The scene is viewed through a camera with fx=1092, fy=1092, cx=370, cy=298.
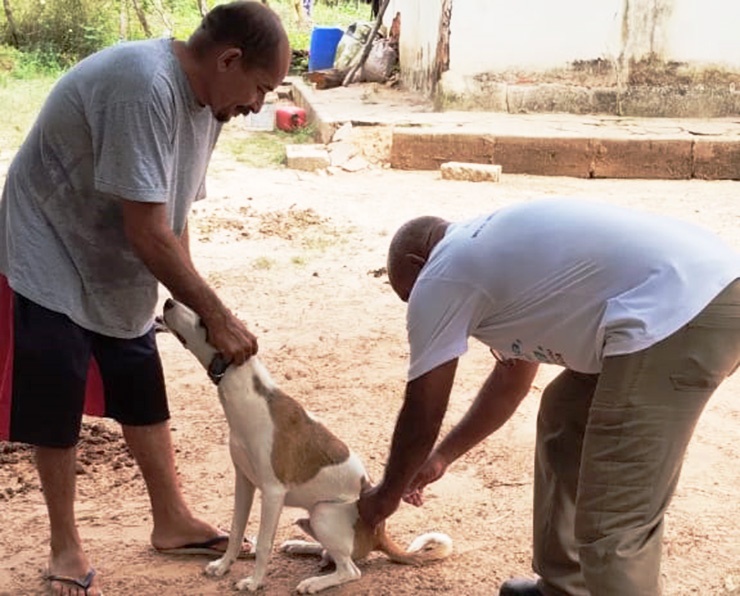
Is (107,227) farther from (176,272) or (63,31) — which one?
(63,31)

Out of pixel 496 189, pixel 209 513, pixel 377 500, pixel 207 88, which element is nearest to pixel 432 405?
pixel 377 500

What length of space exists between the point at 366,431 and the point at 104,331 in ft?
5.65

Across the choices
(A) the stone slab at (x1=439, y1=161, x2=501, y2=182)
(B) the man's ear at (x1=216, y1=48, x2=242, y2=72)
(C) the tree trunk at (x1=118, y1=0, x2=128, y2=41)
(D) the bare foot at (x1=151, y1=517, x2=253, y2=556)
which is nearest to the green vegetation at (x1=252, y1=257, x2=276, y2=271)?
(A) the stone slab at (x1=439, y1=161, x2=501, y2=182)

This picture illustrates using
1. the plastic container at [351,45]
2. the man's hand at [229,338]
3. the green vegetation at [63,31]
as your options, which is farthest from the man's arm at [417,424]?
the plastic container at [351,45]

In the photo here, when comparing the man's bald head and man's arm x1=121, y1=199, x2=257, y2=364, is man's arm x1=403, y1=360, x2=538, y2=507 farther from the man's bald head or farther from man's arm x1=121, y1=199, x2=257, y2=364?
man's arm x1=121, y1=199, x2=257, y2=364

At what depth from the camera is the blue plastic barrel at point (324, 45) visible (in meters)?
16.9

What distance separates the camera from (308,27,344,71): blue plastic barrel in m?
16.9

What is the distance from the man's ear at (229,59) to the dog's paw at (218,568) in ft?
5.03

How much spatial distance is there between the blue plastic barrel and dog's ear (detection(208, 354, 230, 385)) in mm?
14265

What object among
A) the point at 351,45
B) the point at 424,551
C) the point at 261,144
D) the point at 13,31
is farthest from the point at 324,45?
the point at 424,551

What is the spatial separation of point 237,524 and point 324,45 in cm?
1428

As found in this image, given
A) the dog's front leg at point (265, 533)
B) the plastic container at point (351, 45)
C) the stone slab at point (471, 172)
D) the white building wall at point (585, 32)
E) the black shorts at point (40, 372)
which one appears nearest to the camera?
the black shorts at point (40, 372)

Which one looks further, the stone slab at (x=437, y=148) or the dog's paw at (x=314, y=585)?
the stone slab at (x=437, y=148)

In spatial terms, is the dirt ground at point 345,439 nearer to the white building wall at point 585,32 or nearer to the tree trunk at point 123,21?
the white building wall at point 585,32
